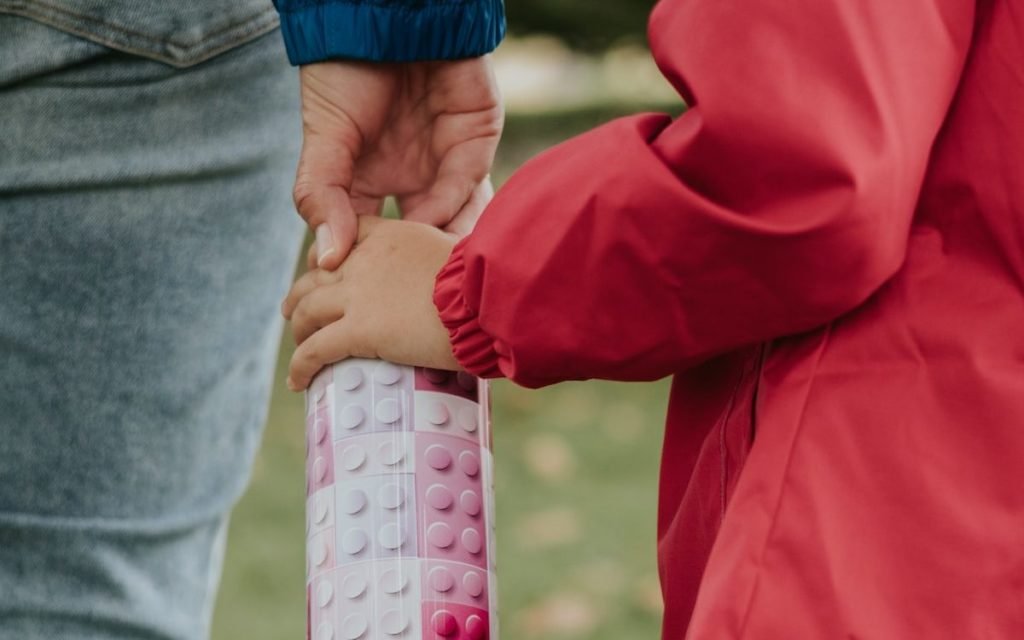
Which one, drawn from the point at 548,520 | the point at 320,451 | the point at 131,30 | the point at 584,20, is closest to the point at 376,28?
the point at 131,30

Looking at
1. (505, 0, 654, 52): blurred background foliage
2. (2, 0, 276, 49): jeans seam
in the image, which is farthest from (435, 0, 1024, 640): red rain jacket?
(505, 0, 654, 52): blurred background foliage

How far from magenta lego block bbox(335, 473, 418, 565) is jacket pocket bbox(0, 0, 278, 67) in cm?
57

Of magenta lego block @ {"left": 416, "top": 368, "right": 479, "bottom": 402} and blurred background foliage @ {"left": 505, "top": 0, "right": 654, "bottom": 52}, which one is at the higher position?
magenta lego block @ {"left": 416, "top": 368, "right": 479, "bottom": 402}

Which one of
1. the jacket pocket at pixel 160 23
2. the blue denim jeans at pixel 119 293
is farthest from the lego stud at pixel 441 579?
the jacket pocket at pixel 160 23

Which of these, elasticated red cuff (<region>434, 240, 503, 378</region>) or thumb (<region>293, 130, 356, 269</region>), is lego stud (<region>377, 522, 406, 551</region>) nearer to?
elasticated red cuff (<region>434, 240, 503, 378</region>)

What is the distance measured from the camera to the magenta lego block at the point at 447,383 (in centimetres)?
155

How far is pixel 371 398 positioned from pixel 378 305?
97 mm

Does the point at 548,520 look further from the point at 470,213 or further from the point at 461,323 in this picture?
the point at 461,323

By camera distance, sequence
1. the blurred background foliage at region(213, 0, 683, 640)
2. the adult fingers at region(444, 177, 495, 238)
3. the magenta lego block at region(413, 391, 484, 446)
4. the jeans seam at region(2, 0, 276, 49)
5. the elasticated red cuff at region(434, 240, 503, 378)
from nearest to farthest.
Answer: the elasticated red cuff at region(434, 240, 503, 378), the magenta lego block at region(413, 391, 484, 446), the jeans seam at region(2, 0, 276, 49), the adult fingers at region(444, 177, 495, 238), the blurred background foliage at region(213, 0, 683, 640)

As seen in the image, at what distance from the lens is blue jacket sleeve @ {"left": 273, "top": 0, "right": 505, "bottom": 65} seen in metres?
1.67

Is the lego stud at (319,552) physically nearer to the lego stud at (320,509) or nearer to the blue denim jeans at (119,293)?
the lego stud at (320,509)

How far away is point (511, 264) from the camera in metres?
1.32

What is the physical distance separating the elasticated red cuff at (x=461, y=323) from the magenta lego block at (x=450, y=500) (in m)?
0.11

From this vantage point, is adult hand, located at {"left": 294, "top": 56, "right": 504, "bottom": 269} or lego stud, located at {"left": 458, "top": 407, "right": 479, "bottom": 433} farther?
adult hand, located at {"left": 294, "top": 56, "right": 504, "bottom": 269}
